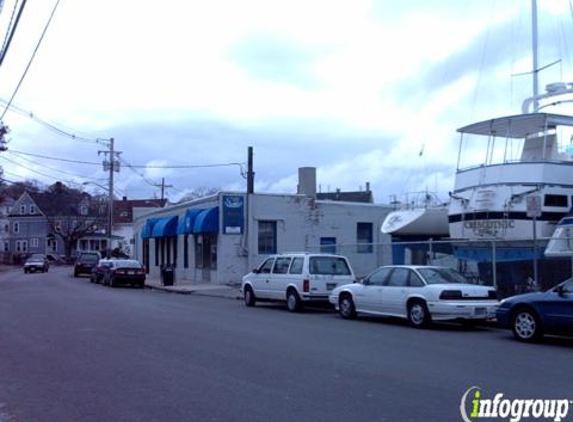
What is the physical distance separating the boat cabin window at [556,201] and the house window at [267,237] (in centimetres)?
1551

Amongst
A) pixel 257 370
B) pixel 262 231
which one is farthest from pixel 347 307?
pixel 262 231

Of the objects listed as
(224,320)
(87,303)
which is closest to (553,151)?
(224,320)

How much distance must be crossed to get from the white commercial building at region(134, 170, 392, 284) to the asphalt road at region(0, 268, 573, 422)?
1660cm

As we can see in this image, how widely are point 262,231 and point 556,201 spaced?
15.9 m

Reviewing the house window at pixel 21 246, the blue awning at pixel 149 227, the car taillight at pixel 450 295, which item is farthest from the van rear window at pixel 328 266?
the house window at pixel 21 246

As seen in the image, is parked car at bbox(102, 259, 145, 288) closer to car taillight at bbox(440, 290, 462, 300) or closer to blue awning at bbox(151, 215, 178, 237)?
blue awning at bbox(151, 215, 178, 237)

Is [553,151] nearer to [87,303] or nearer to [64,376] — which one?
[87,303]

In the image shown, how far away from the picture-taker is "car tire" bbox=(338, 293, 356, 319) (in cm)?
1813

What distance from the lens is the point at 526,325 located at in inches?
526

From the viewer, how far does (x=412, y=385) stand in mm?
8758

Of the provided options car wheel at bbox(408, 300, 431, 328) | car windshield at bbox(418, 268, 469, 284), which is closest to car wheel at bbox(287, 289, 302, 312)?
car wheel at bbox(408, 300, 431, 328)

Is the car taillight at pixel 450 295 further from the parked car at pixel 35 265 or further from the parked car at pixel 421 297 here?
the parked car at pixel 35 265

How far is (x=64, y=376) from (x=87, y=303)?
533 inches

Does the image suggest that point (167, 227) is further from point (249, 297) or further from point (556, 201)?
point (556, 201)
